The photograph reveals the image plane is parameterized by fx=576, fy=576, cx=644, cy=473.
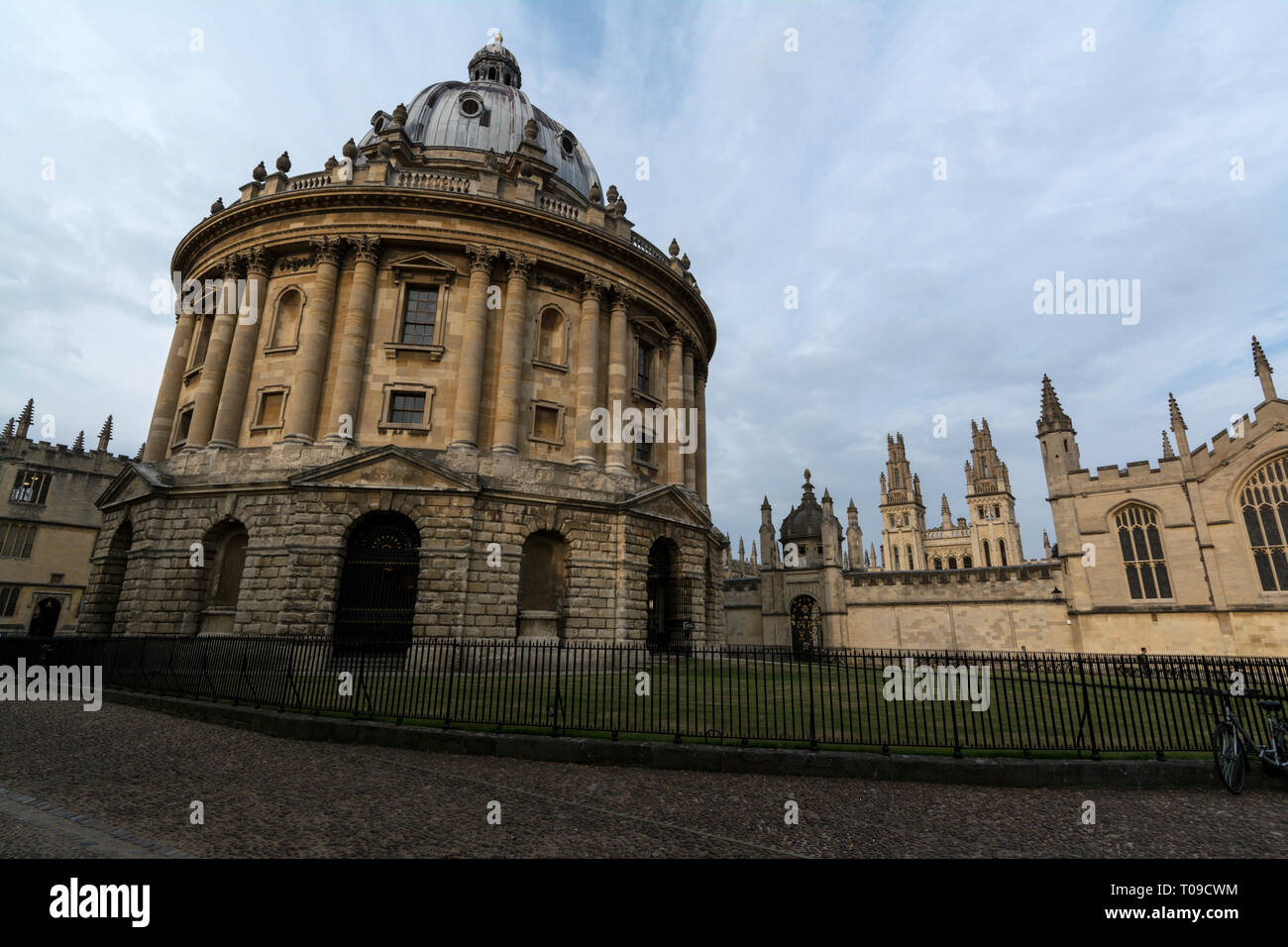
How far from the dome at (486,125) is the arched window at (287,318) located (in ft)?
42.3

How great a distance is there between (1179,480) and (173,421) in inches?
1717

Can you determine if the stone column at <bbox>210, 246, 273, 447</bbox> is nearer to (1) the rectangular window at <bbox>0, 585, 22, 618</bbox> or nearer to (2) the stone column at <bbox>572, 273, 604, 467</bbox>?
(2) the stone column at <bbox>572, 273, 604, 467</bbox>

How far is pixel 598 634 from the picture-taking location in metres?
19.2

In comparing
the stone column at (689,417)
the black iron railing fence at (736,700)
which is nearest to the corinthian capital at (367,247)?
the stone column at (689,417)

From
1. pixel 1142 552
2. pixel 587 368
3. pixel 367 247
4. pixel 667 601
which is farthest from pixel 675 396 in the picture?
pixel 1142 552

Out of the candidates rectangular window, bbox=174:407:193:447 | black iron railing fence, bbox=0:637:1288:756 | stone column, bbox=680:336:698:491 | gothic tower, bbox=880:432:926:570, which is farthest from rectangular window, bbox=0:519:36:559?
gothic tower, bbox=880:432:926:570

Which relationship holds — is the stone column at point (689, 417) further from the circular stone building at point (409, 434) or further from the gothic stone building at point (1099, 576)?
the gothic stone building at point (1099, 576)

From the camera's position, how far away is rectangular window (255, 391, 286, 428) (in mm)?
20172

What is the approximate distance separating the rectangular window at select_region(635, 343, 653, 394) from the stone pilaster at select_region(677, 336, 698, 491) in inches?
78.0

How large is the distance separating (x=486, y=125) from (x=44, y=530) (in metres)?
38.2

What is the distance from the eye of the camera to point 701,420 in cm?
2909

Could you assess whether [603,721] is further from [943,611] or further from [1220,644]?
[1220,644]
